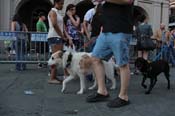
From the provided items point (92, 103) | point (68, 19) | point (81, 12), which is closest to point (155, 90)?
point (92, 103)

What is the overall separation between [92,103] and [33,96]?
1471 millimetres

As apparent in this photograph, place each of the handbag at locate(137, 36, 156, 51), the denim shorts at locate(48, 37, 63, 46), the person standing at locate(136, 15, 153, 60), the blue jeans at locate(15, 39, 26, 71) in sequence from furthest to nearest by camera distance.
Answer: the blue jeans at locate(15, 39, 26, 71) < the person standing at locate(136, 15, 153, 60) < the handbag at locate(137, 36, 156, 51) < the denim shorts at locate(48, 37, 63, 46)

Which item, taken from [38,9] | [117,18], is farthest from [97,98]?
[38,9]

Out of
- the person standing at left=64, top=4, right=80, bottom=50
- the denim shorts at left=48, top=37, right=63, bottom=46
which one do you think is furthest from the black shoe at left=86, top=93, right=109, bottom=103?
the person standing at left=64, top=4, right=80, bottom=50

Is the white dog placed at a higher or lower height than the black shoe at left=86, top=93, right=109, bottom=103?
higher

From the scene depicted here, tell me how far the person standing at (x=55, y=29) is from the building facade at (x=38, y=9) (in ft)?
69.4

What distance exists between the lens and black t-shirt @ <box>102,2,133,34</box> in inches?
296

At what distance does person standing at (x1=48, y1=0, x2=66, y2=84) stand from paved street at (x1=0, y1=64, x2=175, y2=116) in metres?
0.81

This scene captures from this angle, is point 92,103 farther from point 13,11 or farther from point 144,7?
point 144,7

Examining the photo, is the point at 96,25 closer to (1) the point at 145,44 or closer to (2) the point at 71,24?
(2) the point at 71,24

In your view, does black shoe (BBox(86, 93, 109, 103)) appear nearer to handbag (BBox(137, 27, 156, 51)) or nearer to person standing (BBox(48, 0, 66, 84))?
person standing (BBox(48, 0, 66, 84))

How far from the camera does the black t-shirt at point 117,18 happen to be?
7.51m

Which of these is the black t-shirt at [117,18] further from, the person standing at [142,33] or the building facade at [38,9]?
the building facade at [38,9]

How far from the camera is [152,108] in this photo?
7.47 metres
